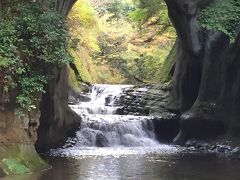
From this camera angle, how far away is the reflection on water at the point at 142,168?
1188cm

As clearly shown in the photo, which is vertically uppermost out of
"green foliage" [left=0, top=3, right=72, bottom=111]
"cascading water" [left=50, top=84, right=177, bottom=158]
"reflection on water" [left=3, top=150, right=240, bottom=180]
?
"green foliage" [left=0, top=3, right=72, bottom=111]

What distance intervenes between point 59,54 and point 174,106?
11.8 m

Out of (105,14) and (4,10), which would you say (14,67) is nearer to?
(4,10)

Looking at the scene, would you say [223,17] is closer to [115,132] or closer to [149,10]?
[115,132]

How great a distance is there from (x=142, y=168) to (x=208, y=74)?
8.42 m

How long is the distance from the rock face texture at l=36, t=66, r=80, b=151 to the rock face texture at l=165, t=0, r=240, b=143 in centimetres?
521

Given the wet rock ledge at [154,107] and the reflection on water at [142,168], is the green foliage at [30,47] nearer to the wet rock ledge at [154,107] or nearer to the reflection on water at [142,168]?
the reflection on water at [142,168]

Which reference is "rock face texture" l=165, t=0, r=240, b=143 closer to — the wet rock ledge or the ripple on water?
the wet rock ledge

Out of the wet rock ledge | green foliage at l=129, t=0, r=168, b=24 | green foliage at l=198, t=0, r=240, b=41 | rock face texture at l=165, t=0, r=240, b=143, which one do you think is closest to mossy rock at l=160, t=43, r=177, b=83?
green foliage at l=129, t=0, r=168, b=24

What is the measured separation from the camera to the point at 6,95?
40.7 feet

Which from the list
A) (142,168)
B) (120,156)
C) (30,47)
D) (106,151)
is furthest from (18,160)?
(106,151)

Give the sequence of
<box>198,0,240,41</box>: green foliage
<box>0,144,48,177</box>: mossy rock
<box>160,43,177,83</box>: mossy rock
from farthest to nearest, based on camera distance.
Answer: <box>160,43,177,83</box>: mossy rock
<box>198,0,240,41</box>: green foliage
<box>0,144,48,177</box>: mossy rock

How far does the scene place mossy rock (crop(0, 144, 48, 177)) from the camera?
38.1 feet

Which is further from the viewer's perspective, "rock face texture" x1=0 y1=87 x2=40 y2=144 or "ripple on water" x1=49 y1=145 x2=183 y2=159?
"ripple on water" x1=49 y1=145 x2=183 y2=159
